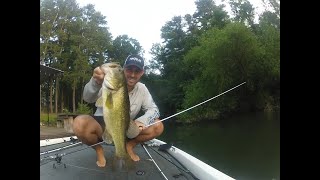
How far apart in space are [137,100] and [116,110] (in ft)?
0.55

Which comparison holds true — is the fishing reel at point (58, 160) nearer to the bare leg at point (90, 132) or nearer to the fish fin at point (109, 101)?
the bare leg at point (90, 132)

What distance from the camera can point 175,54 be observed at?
3244 millimetres

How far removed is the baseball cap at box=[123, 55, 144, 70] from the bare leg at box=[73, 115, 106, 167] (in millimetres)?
462

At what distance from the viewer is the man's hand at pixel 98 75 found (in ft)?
9.86

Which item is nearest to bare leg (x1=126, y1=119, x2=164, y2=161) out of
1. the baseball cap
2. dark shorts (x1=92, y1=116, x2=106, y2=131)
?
dark shorts (x1=92, y1=116, x2=106, y2=131)

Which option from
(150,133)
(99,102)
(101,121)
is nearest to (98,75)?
(99,102)

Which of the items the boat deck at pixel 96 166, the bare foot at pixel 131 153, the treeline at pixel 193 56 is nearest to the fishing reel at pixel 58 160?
the boat deck at pixel 96 166

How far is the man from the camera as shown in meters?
3.03

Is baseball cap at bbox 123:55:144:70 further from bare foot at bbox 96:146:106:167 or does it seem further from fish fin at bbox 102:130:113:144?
bare foot at bbox 96:146:106:167

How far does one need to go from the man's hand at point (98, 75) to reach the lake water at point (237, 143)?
555 millimetres

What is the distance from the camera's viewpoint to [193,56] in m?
3.20
